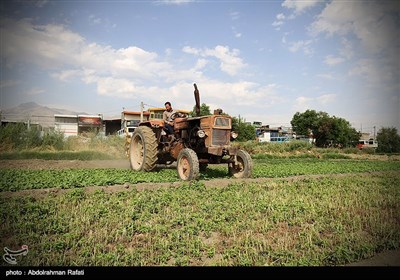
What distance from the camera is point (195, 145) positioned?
30.2 feet

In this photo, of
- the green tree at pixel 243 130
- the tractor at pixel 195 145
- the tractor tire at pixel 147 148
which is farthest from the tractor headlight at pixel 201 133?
the green tree at pixel 243 130

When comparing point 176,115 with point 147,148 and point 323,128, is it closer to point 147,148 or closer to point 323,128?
point 147,148

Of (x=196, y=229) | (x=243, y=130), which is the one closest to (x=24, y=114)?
(x=196, y=229)

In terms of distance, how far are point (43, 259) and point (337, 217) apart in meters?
4.54

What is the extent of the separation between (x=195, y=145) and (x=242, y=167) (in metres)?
1.80

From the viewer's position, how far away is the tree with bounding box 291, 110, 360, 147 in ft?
178

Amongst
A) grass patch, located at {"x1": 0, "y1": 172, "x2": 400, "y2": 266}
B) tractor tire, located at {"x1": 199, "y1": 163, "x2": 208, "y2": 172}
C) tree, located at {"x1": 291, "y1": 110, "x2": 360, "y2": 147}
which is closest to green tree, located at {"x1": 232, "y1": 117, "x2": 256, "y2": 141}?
tree, located at {"x1": 291, "y1": 110, "x2": 360, "y2": 147}

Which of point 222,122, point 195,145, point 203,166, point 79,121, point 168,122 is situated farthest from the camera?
point 79,121

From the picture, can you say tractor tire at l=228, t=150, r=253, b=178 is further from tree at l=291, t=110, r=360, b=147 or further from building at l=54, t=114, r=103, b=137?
tree at l=291, t=110, r=360, b=147

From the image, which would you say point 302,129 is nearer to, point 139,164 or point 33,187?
point 139,164

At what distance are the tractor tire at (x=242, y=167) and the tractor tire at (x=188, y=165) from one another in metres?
1.76

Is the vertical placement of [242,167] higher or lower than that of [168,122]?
lower

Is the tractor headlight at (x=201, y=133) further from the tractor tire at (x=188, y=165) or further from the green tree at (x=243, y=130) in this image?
the green tree at (x=243, y=130)
